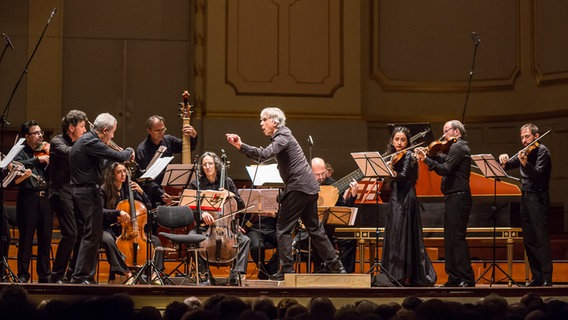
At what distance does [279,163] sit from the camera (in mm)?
7836

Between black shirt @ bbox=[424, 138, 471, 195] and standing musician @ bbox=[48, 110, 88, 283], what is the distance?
3079 mm

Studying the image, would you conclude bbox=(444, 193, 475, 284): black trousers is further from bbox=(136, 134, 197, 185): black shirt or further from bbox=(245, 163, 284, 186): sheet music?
bbox=(136, 134, 197, 185): black shirt

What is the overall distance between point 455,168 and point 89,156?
3165mm

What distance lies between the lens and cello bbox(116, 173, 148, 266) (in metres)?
8.33

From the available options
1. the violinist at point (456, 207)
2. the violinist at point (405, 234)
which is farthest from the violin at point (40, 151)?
the violinist at point (456, 207)

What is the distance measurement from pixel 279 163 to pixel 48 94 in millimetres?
4869

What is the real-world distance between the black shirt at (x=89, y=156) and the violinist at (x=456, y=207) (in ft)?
8.56

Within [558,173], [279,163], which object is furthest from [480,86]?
[279,163]

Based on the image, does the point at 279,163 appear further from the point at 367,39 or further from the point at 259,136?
the point at 367,39

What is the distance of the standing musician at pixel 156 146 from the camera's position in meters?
9.01

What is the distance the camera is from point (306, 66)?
38.9 ft

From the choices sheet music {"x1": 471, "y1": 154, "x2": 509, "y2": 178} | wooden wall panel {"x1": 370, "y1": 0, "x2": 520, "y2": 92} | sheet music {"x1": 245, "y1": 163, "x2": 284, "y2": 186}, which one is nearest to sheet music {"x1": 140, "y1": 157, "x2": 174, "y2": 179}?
sheet music {"x1": 245, "y1": 163, "x2": 284, "y2": 186}

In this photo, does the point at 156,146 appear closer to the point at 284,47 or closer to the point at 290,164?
the point at 290,164

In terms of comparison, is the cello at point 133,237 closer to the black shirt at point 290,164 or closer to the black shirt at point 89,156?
the black shirt at point 89,156
